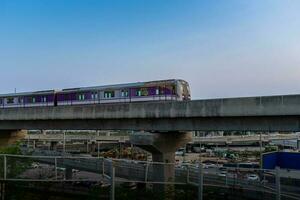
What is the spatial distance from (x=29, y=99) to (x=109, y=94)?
12180 mm

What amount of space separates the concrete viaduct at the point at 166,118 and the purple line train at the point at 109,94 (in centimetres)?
426

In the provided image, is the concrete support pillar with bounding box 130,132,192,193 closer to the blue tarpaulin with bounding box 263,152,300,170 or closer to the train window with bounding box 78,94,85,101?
the train window with bounding box 78,94,85,101

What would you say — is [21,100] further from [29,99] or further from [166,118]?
[166,118]

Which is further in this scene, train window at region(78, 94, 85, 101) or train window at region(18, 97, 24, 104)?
train window at region(18, 97, 24, 104)

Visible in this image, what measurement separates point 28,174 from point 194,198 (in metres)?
4.41

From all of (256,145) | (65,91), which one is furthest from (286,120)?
(256,145)

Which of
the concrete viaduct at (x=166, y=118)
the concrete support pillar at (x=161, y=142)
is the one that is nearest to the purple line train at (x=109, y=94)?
the concrete support pillar at (x=161, y=142)

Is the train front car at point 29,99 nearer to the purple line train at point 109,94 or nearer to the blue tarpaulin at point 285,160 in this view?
the purple line train at point 109,94

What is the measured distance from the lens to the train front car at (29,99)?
43.7 m

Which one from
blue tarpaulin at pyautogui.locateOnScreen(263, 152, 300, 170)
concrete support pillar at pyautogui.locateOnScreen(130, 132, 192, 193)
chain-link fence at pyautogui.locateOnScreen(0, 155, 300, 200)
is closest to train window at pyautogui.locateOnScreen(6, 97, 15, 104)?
concrete support pillar at pyautogui.locateOnScreen(130, 132, 192, 193)

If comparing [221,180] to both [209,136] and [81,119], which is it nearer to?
[81,119]

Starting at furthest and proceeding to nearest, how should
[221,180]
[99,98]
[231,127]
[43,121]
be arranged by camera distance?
1. [99,98]
2. [43,121]
3. [231,127]
4. [221,180]

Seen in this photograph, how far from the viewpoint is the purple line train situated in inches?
1348

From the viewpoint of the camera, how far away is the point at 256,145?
134m
